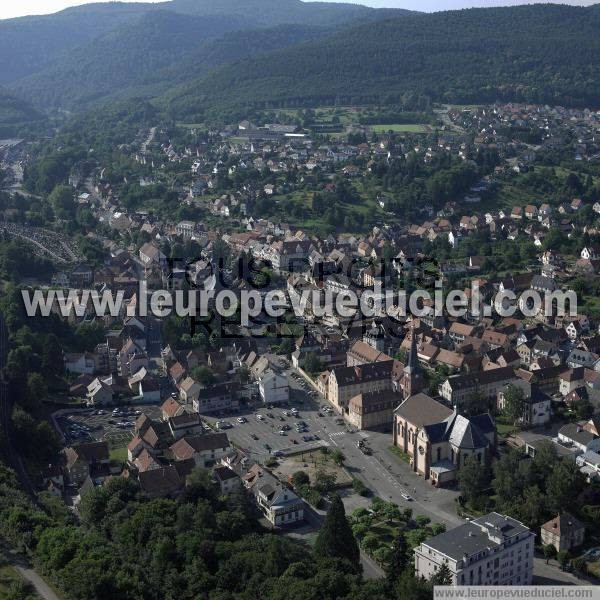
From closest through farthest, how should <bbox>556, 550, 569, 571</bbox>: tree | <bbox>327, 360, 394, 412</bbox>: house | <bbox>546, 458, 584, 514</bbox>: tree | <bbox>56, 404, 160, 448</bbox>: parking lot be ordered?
<bbox>556, 550, 569, 571</bbox>: tree
<bbox>546, 458, 584, 514</bbox>: tree
<bbox>56, 404, 160, 448</bbox>: parking lot
<bbox>327, 360, 394, 412</bbox>: house

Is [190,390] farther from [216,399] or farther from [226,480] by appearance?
[226,480]

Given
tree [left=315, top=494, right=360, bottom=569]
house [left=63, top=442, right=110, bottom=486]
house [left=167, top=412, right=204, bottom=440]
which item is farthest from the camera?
house [left=167, top=412, right=204, bottom=440]

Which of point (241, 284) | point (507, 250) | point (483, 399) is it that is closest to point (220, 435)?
point (483, 399)

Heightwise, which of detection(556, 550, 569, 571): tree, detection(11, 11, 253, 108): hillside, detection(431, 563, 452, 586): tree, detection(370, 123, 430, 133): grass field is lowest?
detection(556, 550, 569, 571): tree

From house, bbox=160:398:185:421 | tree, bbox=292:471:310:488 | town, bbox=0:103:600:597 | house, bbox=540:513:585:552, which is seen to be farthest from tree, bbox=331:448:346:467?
house, bbox=540:513:585:552

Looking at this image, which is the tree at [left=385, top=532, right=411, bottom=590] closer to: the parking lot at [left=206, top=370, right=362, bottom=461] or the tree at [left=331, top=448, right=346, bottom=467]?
the tree at [left=331, top=448, right=346, bottom=467]

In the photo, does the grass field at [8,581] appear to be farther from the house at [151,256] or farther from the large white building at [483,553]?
the house at [151,256]

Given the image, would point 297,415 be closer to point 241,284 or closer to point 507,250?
point 241,284
